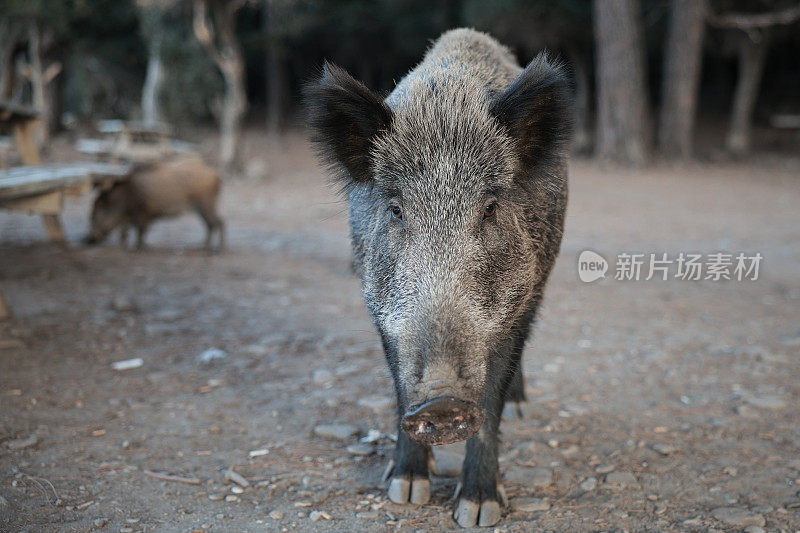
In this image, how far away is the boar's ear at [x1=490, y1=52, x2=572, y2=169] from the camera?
2.47m

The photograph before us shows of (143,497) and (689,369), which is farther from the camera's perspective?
(689,369)

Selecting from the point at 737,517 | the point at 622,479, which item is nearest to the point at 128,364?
the point at 622,479

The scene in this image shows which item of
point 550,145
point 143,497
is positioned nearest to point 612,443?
point 550,145

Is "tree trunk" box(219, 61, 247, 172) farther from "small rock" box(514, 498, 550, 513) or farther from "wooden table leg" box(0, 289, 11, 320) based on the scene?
"small rock" box(514, 498, 550, 513)

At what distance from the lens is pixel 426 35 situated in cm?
2230

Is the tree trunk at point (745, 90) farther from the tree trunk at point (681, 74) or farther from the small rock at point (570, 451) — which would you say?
the small rock at point (570, 451)

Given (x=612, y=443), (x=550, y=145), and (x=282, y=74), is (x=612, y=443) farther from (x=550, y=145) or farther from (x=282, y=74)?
(x=282, y=74)

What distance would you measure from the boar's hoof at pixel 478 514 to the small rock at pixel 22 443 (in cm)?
193

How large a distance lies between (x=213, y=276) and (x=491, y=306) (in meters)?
4.57

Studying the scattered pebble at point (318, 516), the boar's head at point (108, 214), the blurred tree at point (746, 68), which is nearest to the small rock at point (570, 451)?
the scattered pebble at point (318, 516)

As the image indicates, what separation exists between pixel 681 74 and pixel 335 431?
1508 centimetres

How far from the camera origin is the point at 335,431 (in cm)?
333

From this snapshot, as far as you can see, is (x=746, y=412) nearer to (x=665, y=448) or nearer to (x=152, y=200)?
(x=665, y=448)

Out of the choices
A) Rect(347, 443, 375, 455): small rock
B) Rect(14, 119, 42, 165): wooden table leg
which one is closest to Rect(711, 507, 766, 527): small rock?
Rect(347, 443, 375, 455): small rock
